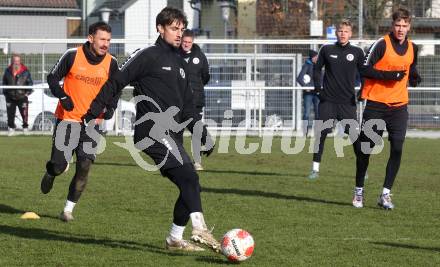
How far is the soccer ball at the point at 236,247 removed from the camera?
767cm

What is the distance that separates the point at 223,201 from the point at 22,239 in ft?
11.4

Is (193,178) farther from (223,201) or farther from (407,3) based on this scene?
(407,3)

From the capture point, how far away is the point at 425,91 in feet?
81.6

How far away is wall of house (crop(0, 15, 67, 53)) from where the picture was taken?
26828 millimetres

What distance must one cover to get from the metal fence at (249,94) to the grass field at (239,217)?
7.52m

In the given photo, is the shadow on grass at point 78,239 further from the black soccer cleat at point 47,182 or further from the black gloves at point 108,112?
the black gloves at point 108,112

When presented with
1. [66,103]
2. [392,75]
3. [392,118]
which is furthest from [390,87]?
[66,103]

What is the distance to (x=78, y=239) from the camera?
8.96 metres

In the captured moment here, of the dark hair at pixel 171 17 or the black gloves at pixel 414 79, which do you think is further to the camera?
the black gloves at pixel 414 79

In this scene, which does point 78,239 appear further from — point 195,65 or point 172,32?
point 195,65

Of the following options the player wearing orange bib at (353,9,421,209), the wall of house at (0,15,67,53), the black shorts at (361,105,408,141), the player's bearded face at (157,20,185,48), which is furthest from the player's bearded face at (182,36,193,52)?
the wall of house at (0,15,67,53)

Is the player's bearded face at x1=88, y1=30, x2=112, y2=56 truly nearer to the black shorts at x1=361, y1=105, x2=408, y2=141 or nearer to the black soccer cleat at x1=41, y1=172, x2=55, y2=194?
the black soccer cleat at x1=41, y1=172, x2=55, y2=194

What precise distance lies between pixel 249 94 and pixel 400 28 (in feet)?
45.7

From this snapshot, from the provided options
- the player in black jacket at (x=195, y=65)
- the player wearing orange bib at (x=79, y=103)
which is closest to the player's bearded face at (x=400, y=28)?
the player wearing orange bib at (x=79, y=103)
